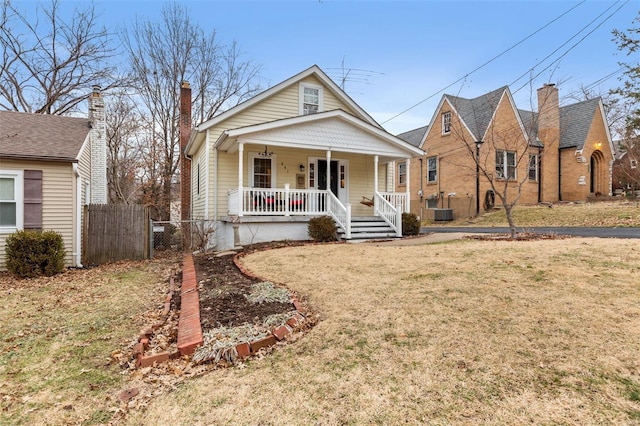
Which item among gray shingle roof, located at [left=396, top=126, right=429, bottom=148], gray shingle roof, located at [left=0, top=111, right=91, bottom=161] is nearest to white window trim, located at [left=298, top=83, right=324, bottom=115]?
gray shingle roof, located at [left=0, top=111, right=91, bottom=161]

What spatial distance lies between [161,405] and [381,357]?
186 cm

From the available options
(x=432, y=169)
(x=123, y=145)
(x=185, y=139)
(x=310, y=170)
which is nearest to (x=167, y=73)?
(x=123, y=145)

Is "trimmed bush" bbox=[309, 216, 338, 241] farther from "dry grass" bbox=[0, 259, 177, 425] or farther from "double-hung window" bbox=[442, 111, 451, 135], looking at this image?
"double-hung window" bbox=[442, 111, 451, 135]

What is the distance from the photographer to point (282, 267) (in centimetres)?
727

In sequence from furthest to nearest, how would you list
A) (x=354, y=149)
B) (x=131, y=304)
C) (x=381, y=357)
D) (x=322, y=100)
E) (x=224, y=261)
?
(x=322, y=100)
(x=354, y=149)
(x=224, y=261)
(x=131, y=304)
(x=381, y=357)

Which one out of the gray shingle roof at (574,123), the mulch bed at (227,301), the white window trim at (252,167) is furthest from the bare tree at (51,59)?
the gray shingle roof at (574,123)

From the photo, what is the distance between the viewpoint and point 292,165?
14.0 metres

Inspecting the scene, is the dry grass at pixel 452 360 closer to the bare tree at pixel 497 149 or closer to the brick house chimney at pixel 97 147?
the brick house chimney at pixel 97 147

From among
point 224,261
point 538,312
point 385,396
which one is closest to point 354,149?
point 224,261

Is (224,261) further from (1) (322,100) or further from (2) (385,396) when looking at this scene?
(1) (322,100)

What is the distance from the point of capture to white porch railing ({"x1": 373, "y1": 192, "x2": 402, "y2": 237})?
1254cm

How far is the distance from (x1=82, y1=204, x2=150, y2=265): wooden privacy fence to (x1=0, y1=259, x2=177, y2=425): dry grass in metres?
2.64

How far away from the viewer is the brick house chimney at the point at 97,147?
12711mm

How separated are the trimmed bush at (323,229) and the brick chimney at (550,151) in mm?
16741
